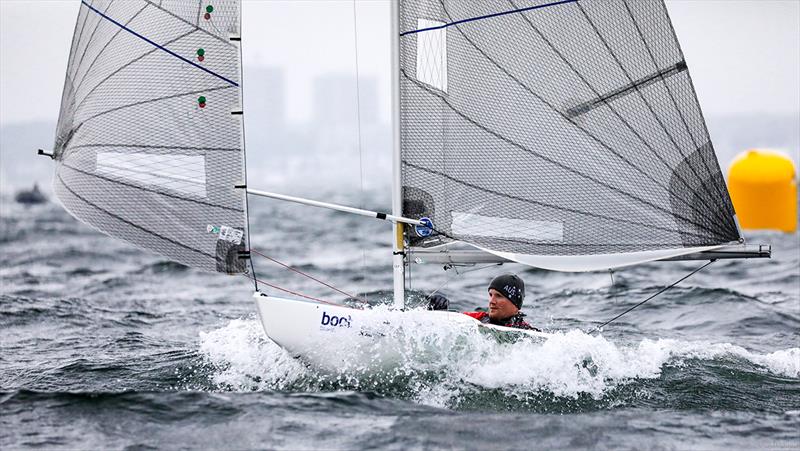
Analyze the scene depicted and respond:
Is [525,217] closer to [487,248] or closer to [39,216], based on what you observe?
[487,248]

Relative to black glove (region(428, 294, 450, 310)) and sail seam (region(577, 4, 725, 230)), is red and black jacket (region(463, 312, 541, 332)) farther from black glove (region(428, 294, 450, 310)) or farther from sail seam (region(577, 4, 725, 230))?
sail seam (region(577, 4, 725, 230))

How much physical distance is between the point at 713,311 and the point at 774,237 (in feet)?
22.3

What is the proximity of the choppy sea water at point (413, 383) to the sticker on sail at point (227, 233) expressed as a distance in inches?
34.1

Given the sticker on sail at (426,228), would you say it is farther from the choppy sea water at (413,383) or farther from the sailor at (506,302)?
the choppy sea water at (413,383)

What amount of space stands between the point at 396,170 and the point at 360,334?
3.82ft

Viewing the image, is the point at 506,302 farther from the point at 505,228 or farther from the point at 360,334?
the point at 360,334

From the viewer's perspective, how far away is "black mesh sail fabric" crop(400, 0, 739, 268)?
6156 mm

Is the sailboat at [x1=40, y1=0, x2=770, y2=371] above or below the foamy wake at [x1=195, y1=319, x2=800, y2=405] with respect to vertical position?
above

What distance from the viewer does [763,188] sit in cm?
1479

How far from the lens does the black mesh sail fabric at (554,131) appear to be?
20.2 ft

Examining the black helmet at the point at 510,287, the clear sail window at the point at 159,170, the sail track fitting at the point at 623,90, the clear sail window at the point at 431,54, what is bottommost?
the black helmet at the point at 510,287

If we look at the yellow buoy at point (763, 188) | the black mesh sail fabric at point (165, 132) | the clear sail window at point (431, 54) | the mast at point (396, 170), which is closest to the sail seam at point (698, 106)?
the clear sail window at point (431, 54)

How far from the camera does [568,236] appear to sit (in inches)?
248

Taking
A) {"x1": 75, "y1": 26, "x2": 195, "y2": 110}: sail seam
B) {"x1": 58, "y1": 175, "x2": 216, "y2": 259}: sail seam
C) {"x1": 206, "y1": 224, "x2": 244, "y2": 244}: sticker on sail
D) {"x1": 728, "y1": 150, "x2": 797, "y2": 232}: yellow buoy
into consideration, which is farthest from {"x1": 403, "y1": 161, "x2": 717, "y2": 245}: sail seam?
{"x1": 728, "y1": 150, "x2": 797, "y2": 232}: yellow buoy
